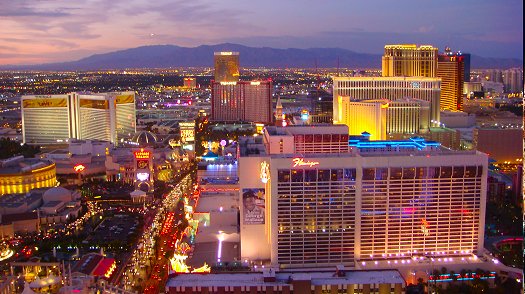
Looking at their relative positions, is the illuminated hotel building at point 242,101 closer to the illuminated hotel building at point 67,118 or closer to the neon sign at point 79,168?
the illuminated hotel building at point 67,118

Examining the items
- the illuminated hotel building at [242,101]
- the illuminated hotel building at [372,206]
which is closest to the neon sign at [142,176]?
the illuminated hotel building at [372,206]

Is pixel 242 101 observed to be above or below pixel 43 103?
below

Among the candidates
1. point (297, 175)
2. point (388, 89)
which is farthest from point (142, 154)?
point (388, 89)

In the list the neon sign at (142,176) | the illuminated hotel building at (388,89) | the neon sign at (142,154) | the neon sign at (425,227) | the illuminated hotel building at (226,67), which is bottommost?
the neon sign at (142,176)

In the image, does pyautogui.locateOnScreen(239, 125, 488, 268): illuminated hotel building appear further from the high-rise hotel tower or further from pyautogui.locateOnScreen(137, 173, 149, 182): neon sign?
the high-rise hotel tower

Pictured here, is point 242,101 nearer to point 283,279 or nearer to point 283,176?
point 283,176

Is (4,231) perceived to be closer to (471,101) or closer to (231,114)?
(231,114)
